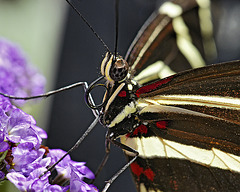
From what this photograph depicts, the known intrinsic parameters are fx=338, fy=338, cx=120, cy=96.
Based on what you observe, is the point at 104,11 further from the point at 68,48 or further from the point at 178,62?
the point at 178,62

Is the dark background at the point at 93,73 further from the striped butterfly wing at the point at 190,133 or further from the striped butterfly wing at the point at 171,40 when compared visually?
the striped butterfly wing at the point at 190,133

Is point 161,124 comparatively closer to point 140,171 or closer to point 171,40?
point 140,171

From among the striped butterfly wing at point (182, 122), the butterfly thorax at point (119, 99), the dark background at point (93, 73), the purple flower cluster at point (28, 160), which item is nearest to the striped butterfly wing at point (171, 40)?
the striped butterfly wing at point (182, 122)

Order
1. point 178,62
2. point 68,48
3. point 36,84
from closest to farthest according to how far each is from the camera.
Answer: point 178,62 → point 36,84 → point 68,48

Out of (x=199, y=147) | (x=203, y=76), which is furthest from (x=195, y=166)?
(x=203, y=76)

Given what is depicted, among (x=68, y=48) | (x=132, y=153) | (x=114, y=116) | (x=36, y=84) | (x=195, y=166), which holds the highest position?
(x=68, y=48)

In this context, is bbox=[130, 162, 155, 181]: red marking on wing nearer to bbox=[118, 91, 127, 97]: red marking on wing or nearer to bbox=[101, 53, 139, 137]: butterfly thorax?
bbox=[101, 53, 139, 137]: butterfly thorax

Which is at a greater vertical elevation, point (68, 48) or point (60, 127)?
point (68, 48)
